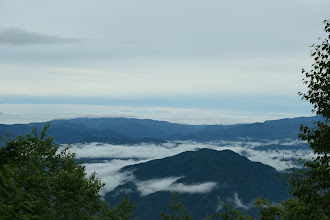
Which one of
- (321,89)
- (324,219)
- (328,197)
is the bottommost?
(324,219)

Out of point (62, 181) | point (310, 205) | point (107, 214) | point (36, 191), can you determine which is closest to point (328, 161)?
point (310, 205)

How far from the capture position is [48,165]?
3725cm

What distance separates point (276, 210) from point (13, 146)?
41.3 metres

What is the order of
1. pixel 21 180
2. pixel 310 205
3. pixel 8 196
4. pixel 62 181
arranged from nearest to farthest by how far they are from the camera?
pixel 8 196 < pixel 310 205 < pixel 21 180 < pixel 62 181

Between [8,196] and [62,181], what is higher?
[8,196]

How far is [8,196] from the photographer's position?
12250 millimetres

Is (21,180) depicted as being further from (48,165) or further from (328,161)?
(328,161)

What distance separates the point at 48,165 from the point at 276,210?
3288cm

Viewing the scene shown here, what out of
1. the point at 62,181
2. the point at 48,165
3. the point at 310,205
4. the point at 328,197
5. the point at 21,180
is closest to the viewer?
the point at 328,197

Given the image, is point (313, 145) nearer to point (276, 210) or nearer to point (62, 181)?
point (62, 181)

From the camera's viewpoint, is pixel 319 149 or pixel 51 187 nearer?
pixel 319 149

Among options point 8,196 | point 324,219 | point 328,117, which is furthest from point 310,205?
point 8,196

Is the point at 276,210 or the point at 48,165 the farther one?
the point at 276,210

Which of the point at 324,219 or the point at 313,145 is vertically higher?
the point at 313,145
